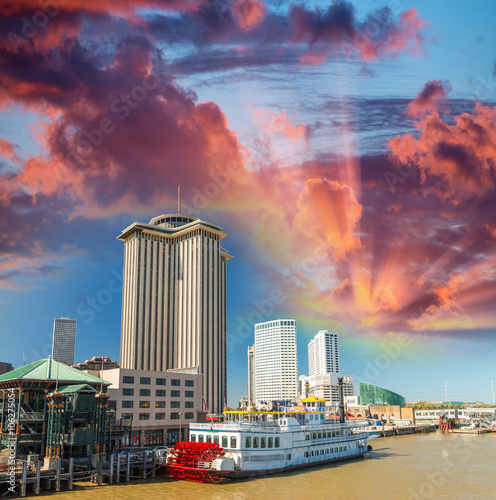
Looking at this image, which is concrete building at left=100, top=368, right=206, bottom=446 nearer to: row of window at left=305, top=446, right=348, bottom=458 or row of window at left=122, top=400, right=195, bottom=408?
row of window at left=122, top=400, right=195, bottom=408

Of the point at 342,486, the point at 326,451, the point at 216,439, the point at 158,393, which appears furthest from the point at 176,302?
the point at 342,486

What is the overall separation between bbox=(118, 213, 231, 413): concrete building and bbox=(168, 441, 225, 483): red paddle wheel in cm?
9860

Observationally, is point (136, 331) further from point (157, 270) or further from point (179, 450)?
point (179, 450)

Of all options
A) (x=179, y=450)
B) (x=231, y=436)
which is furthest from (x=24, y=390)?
(x=231, y=436)

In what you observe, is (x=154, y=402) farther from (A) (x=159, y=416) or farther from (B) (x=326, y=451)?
(B) (x=326, y=451)

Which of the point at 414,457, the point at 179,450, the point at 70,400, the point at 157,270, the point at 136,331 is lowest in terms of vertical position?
the point at 414,457

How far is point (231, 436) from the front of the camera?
2376 inches

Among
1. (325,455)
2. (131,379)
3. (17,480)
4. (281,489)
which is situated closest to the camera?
(17,480)

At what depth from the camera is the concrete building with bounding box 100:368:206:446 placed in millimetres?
96562

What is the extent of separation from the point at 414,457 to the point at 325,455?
780 inches

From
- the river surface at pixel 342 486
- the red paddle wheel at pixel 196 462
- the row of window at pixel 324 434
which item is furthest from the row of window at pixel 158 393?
the row of window at pixel 324 434

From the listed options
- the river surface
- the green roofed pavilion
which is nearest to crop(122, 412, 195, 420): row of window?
the green roofed pavilion

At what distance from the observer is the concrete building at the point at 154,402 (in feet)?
317

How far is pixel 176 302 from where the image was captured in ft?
562
